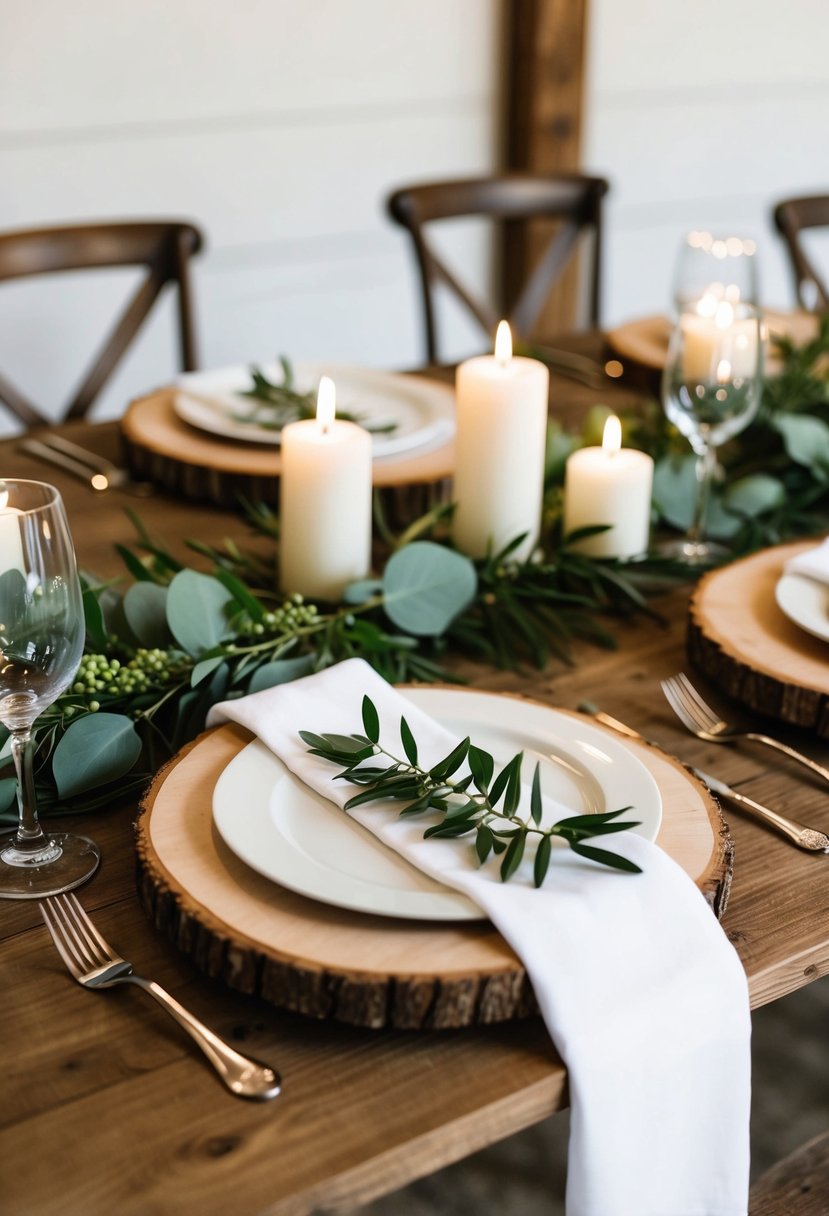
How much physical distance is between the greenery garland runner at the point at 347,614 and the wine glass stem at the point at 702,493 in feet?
0.11

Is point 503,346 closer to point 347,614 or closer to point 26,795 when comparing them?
point 347,614

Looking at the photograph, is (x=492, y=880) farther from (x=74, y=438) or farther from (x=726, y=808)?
(x=74, y=438)

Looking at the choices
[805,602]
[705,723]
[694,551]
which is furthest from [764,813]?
[694,551]

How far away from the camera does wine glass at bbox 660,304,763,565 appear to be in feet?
3.83

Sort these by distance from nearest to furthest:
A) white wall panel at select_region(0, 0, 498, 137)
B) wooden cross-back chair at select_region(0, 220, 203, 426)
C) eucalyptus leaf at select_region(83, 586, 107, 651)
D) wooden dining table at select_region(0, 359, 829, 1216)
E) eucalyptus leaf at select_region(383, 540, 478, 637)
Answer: wooden dining table at select_region(0, 359, 829, 1216) → eucalyptus leaf at select_region(83, 586, 107, 651) → eucalyptus leaf at select_region(383, 540, 478, 637) → wooden cross-back chair at select_region(0, 220, 203, 426) → white wall panel at select_region(0, 0, 498, 137)

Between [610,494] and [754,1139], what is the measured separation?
35.6 inches

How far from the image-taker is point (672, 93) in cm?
335

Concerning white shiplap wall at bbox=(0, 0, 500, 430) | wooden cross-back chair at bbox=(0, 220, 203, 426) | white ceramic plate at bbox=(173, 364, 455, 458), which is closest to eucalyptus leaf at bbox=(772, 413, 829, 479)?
white ceramic plate at bbox=(173, 364, 455, 458)

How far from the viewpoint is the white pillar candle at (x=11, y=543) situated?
68cm

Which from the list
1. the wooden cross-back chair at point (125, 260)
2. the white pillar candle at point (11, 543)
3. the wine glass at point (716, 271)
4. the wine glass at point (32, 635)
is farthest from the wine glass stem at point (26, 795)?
the wooden cross-back chair at point (125, 260)

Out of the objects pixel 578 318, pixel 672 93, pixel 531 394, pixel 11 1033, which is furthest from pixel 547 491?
pixel 672 93

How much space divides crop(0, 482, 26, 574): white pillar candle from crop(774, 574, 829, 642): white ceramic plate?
57cm

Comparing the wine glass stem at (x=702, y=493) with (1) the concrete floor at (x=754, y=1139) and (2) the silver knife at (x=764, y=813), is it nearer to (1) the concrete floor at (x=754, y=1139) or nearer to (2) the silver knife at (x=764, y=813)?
(2) the silver knife at (x=764, y=813)

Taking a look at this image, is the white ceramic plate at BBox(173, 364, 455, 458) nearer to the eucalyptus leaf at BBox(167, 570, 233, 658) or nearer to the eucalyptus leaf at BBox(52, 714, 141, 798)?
the eucalyptus leaf at BBox(167, 570, 233, 658)
